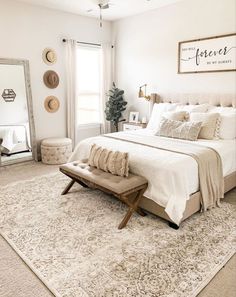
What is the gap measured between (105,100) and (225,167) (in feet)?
10.5

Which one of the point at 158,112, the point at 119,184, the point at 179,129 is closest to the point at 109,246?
the point at 119,184

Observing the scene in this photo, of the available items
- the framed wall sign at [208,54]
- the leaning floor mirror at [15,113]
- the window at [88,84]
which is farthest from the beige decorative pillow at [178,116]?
the leaning floor mirror at [15,113]

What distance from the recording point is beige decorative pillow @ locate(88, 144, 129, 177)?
2.70m

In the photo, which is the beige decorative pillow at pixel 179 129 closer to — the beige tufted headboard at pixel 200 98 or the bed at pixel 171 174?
the bed at pixel 171 174

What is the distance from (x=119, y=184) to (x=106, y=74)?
11.7 feet

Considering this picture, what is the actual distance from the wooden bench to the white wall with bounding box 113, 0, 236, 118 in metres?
2.31

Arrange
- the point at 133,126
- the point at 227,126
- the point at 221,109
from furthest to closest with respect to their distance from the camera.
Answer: the point at 133,126 → the point at 221,109 → the point at 227,126

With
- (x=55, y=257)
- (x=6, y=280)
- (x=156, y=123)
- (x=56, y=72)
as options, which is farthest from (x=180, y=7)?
(x=6, y=280)

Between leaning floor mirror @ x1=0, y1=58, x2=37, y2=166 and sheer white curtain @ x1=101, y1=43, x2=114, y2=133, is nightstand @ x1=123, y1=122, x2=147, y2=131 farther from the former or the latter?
leaning floor mirror @ x1=0, y1=58, x2=37, y2=166

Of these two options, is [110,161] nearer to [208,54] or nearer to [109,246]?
[109,246]

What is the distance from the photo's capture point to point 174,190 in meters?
2.49

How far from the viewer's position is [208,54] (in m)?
4.01

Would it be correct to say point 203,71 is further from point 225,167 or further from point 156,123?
point 225,167

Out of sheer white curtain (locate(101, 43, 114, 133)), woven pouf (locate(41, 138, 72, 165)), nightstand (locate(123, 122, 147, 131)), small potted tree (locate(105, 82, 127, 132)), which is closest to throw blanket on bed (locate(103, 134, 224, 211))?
nightstand (locate(123, 122, 147, 131))
